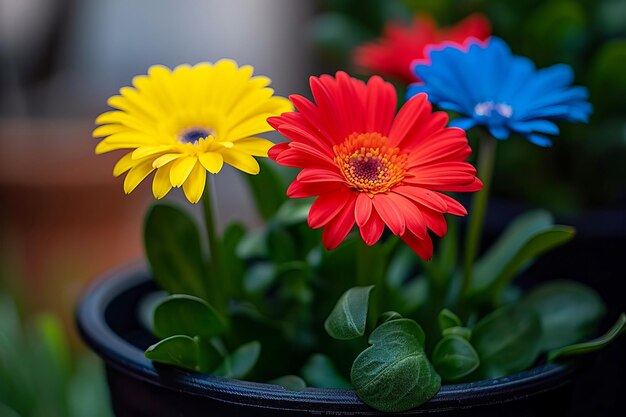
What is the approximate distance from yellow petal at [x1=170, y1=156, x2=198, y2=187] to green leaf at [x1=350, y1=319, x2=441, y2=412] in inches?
4.1

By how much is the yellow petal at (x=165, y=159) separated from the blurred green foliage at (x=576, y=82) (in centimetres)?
40

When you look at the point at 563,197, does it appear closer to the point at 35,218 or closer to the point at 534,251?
the point at 534,251

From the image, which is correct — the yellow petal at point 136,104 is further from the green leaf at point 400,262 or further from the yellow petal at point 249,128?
the green leaf at point 400,262

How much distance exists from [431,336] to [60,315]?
633mm

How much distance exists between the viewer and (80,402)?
0.59 metres

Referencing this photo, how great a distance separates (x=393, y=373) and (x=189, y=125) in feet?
0.50

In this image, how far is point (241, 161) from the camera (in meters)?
0.34

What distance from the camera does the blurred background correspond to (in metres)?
0.57

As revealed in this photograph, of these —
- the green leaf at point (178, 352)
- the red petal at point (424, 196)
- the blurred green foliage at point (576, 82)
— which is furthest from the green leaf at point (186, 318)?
the blurred green foliage at point (576, 82)

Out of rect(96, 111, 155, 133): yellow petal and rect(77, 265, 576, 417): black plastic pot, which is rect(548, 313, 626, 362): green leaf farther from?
rect(96, 111, 155, 133): yellow petal

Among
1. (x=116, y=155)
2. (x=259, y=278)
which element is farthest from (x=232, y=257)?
(x=116, y=155)

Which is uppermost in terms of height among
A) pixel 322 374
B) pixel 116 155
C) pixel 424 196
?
pixel 424 196

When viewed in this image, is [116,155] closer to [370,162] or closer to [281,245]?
[281,245]

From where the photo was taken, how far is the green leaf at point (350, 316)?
0.34m
